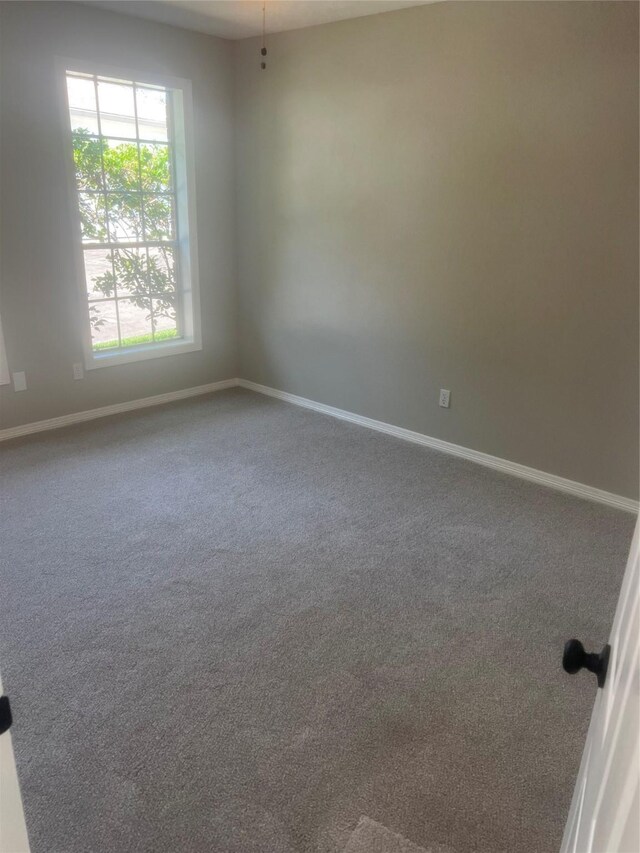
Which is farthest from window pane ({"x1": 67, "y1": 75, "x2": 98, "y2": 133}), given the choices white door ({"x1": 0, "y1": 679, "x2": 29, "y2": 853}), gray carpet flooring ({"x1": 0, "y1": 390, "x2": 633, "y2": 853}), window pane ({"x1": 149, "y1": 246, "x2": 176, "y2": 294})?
white door ({"x1": 0, "y1": 679, "x2": 29, "y2": 853})

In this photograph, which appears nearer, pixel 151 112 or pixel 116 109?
pixel 116 109

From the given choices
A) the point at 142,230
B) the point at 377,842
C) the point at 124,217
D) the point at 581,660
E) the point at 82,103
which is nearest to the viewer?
the point at 581,660

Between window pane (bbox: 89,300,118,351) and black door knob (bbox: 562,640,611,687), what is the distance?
3.91m

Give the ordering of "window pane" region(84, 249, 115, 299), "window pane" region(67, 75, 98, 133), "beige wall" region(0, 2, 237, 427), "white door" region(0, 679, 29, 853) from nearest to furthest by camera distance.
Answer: "white door" region(0, 679, 29, 853) → "beige wall" region(0, 2, 237, 427) → "window pane" region(67, 75, 98, 133) → "window pane" region(84, 249, 115, 299)

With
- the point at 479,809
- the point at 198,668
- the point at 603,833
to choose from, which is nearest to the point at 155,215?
the point at 198,668

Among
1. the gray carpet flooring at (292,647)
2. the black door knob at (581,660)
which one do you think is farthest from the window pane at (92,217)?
the black door knob at (581,660)

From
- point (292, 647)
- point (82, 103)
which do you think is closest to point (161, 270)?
point (82, 103)

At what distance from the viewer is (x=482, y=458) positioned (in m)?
3.63

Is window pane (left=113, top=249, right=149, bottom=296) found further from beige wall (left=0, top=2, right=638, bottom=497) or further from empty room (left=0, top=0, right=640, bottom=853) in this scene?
beige wall (left=0, top=2, right=638, bottom=497)

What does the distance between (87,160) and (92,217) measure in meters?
0.34

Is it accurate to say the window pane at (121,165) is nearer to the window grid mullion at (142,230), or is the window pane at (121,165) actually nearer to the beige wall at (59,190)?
the window grid mullion at (142,230)

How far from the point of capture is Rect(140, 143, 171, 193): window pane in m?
4.11

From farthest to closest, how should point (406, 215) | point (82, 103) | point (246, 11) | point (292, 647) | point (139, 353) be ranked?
point (139, 353) < point (82, 103) < point (406, 215) < point (246, 11) < point (292, 647)

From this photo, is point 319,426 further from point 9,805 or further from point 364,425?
point 9,805
